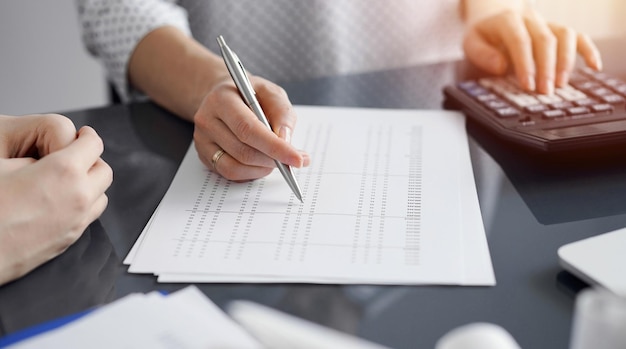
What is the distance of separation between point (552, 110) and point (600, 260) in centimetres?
29

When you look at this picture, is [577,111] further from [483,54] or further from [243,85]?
[243,85]

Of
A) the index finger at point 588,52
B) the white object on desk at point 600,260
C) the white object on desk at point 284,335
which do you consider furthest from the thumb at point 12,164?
the index finger at point 588,52

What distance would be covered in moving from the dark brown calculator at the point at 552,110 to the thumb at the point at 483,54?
4cm

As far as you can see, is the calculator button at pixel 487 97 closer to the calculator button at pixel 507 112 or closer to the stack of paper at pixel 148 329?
the calculator button at pixel 507 112

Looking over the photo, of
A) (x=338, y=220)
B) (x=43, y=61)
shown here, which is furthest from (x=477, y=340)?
(x=43, y=61)

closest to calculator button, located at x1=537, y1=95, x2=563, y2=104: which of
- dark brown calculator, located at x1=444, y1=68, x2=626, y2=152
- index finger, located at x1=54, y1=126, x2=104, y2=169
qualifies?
dark brown calculator, located at x1=444, y1=68, x2=626, y2=152

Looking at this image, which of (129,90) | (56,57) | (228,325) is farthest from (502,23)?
(56,57)

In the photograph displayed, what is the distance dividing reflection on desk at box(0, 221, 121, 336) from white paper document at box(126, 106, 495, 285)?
0.02 metres

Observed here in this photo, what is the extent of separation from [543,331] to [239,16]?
3.01ft

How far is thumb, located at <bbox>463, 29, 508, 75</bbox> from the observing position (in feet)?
3.26

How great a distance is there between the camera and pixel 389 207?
672 millimetres

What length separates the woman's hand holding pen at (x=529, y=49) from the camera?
91cm

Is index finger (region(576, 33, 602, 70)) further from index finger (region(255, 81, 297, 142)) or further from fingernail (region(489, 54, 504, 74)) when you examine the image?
index finger (region(255, 81, 297, 142))

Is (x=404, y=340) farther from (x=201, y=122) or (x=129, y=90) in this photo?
(x=129, y=90)
